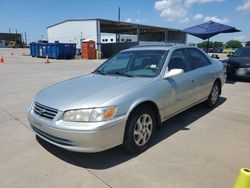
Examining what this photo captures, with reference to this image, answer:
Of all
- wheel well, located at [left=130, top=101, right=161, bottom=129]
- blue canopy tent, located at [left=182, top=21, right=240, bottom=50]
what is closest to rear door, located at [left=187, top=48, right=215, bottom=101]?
wheel well, located at [left=130, top=101, right=161, bottom=129]

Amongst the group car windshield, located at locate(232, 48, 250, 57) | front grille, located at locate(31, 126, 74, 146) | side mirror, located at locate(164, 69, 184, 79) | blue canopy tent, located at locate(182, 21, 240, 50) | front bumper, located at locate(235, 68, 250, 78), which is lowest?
front grille, located at locate(31, 126, 74, 146)

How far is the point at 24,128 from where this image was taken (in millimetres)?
4422

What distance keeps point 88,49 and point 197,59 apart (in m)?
22.3

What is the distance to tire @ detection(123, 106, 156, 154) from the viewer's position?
317 centimetres

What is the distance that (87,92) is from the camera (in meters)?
3.28

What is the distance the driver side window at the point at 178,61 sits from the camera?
4086 mm

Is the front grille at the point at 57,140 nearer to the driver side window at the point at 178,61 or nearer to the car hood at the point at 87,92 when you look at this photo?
the car hood at the point at 87,92

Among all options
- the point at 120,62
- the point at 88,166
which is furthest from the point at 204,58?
the point at 88,166

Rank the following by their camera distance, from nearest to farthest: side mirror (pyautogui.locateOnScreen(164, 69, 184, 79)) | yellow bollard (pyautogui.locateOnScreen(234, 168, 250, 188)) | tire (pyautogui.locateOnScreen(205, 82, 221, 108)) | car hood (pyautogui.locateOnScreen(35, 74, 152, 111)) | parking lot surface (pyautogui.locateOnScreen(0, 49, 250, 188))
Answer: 1. yellow bollard (pyautogui.locateOnScreen(234, 168, 250, 188))
2. parking lot surface (pyautogui.locateOnScreen(0, 49, 250, 188))
3. car hood (pyautogui.locateOnScreen(35, 74, 152, 111))
4. side mirror (pyautogui.locateOnScreen(164, 69, 184, 79))
5. tire (pyautogui.locateOnScreen(205, 82, 221, 108))

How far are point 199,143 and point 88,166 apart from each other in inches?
69.4

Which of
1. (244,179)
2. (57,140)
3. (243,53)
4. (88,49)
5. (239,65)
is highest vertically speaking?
(88,49)

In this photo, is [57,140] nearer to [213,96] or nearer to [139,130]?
[139,130]

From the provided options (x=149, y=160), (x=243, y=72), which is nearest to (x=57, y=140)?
(x=149, y=160)

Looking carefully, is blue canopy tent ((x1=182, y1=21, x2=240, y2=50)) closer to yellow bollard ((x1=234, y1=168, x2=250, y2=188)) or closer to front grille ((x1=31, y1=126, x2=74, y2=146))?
front grille ((x1=31, y1=126, x2=74, y2=146))
